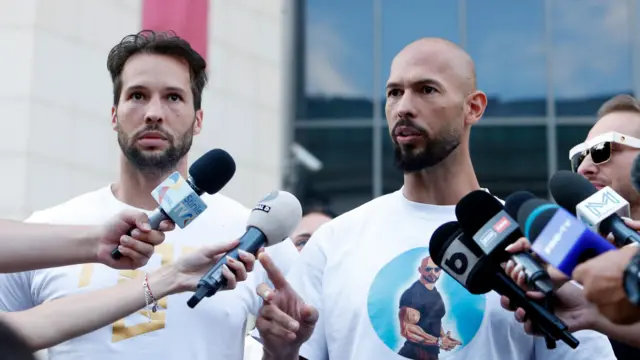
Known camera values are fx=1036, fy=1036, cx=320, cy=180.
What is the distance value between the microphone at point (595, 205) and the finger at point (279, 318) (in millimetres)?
1032

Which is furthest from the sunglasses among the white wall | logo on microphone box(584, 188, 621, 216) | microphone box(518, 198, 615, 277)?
the white wall

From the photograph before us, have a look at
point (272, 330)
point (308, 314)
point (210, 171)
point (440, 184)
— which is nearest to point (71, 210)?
point (210, 171)

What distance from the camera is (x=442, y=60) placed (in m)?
4.47

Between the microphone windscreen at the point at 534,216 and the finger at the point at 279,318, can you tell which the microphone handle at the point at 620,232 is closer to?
the microphone windscreen at the point at 534,216

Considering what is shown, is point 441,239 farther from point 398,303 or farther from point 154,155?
point 154,155

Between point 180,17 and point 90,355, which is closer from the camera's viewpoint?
point 90,355

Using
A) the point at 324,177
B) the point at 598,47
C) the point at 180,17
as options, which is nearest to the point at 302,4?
the point at 324,177

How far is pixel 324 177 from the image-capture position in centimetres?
1343

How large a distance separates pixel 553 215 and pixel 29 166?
863 centimetres

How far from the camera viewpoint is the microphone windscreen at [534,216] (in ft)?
9.78

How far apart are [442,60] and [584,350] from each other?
4.53 feet

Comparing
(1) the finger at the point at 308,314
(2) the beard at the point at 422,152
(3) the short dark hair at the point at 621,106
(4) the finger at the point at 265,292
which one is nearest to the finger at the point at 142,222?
(4) the finger at the point at 265,292

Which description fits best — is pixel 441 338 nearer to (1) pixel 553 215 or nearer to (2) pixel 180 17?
(1) pixel 553 215

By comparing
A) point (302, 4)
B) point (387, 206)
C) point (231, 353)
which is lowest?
point (231, 353)
